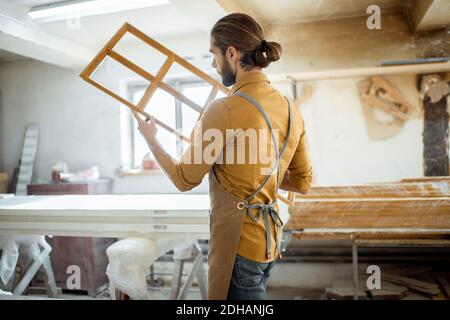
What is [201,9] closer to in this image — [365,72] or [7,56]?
[365,72]

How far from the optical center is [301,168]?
1461mm

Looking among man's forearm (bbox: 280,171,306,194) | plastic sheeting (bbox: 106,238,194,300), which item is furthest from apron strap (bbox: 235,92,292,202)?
plastic sheeting (bbox: 106,238,194,300)

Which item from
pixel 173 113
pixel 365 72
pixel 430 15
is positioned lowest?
pixel 173 113

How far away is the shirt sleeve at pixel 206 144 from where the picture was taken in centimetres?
116

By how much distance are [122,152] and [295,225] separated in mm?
2431

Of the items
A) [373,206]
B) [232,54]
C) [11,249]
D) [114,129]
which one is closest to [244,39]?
[232,54]

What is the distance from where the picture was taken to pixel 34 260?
2973mm

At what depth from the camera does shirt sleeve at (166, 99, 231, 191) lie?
1.16 meters

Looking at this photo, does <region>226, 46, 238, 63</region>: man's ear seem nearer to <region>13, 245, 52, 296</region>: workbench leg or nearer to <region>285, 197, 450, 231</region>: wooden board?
<region>285, 197, 450, 231</region>: wooden board

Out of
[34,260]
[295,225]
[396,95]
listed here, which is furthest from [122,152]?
[396,95]

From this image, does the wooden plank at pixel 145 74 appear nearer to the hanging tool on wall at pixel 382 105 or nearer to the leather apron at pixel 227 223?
the leather apron at pixel 227 223

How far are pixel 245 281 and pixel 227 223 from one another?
0.61ft

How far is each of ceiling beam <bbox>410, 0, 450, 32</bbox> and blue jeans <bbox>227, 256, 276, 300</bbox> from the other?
204 centimetres
